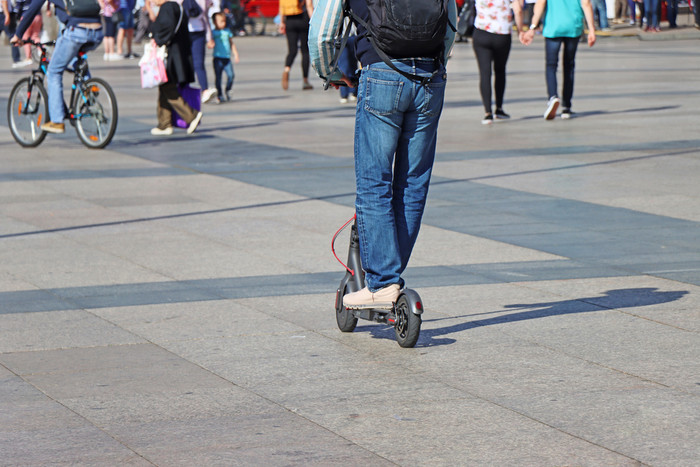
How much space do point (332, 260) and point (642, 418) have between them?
3465mm

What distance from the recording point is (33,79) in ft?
44.8

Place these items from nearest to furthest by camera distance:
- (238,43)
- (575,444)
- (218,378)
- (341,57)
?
(575,444)
(218,378)
(341,57)
(238,43)

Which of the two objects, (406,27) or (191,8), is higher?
(406,27)

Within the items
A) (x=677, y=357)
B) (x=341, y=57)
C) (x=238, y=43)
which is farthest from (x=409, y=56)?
(x=238, y=43)

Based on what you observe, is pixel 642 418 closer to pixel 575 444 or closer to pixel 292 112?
pixel 575 444

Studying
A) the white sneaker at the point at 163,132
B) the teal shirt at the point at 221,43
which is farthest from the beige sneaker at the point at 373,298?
the teal shirt at the point at 221,43

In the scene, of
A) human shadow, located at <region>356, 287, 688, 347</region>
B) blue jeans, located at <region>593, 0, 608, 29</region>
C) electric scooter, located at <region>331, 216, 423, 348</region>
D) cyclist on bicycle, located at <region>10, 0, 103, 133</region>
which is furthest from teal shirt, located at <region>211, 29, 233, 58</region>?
blue jeans, located at <region>593, 0, 608, 29</region>

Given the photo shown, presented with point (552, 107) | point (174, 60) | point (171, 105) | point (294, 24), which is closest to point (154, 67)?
point (174, 60)

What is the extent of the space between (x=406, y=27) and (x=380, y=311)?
1.29 m

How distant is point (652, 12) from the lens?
117 feet

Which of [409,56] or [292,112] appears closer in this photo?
[409,56]

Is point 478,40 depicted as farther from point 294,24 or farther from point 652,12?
point 652,12

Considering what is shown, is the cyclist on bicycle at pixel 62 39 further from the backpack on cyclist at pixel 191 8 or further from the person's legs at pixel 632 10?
the person's legs at pixel 632 10

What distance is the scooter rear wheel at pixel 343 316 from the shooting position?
580cm
